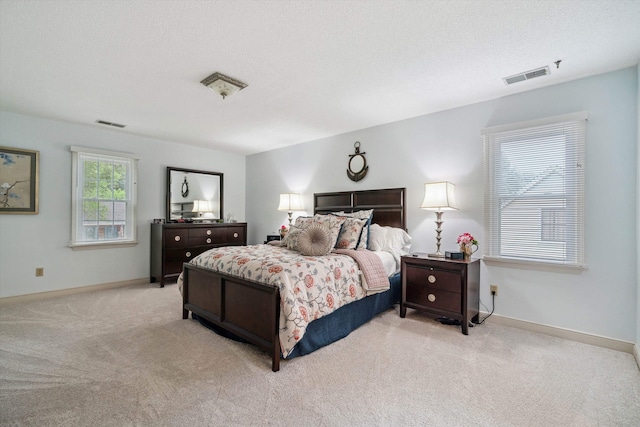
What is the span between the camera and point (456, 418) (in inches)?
65.5

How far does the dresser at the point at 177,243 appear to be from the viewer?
4.64 m

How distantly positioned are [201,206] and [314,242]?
11.1 ft

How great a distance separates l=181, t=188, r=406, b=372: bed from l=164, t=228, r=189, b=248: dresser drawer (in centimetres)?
167

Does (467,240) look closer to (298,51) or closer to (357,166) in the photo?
(357,166)

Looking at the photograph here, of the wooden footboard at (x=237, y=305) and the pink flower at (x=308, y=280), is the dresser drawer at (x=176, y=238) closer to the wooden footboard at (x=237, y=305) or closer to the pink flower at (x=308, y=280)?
the wooden footboard at (x=237, y=305)

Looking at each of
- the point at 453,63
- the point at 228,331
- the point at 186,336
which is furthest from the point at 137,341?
the point at 453,63

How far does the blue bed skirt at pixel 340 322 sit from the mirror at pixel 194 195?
259 centimetres

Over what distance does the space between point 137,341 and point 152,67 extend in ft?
7.79

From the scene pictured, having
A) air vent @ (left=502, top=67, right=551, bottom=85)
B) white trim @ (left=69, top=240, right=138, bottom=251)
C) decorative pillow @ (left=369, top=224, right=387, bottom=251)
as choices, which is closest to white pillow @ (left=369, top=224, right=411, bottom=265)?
decorative pillow @ (left=369, top=224, right=387, bottom=251)

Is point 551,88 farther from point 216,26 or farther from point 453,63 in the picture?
point 216,26

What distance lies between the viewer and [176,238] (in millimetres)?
4754

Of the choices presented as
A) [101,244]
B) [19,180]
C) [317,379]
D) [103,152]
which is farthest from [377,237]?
[19,180]

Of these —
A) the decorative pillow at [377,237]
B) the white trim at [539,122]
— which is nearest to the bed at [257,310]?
the decorative pillow at [377,237]

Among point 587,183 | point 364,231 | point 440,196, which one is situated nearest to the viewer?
point 587,183
